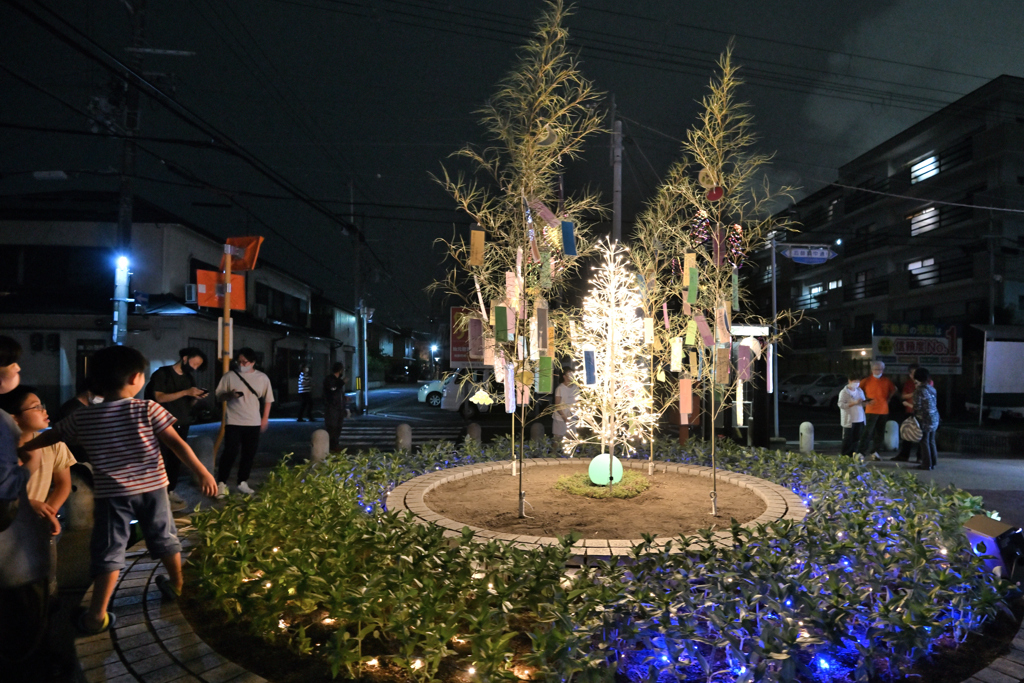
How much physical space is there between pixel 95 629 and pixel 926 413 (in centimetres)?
1128

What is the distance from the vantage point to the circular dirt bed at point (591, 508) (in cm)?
472

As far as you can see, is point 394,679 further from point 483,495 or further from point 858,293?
point 858,293

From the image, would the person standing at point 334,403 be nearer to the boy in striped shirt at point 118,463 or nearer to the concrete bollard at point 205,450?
the concrete bollard at point 205,450

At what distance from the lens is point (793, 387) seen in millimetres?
27766

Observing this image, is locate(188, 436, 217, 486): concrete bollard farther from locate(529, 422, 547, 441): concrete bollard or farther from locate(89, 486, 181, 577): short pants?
locate(529, 422, 547, 441): concrete bollard

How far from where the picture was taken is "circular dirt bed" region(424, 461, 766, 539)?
186 inches

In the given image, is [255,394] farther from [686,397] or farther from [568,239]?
[686,397]

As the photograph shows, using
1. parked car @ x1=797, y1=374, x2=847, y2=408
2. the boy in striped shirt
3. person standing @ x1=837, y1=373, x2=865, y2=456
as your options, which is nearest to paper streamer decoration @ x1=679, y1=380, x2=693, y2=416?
the boy in striped shirt

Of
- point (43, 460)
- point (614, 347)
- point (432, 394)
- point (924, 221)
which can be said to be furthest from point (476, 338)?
point (924, 221)

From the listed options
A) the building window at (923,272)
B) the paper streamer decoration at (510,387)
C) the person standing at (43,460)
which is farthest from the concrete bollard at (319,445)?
the building window at (923,272)

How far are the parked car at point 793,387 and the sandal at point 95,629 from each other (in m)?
28.2

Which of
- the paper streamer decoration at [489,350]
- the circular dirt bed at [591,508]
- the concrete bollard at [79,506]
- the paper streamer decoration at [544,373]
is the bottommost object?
the circular dirt bed at [591,508]

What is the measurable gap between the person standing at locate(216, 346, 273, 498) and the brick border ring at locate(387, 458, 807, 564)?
219 centimetres

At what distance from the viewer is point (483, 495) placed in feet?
19.1
